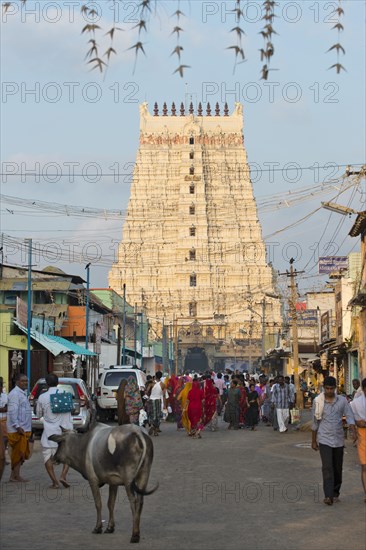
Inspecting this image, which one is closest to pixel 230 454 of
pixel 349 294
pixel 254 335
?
pixel 349 294

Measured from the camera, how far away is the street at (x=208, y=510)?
31.8 ft

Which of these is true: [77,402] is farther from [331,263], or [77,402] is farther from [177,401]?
[331,263]

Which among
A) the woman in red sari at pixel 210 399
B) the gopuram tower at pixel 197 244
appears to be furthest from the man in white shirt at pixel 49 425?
the gopuram tower at pixel 197 244

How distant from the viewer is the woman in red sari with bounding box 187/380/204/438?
25328mm

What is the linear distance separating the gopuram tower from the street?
9164 centimetres

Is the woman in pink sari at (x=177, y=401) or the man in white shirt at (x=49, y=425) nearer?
the man in white shirt at (x=49, y=425)

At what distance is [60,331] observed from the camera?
5109 cm

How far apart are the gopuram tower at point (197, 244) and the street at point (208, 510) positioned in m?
91.6

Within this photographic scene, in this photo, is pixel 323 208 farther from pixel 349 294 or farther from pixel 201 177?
pixel 201 177

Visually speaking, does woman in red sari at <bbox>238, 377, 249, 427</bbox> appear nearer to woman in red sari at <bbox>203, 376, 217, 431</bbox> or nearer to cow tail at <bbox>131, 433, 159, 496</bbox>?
woman in red sari at <bbox>203, 376, 217, 431</bbox>

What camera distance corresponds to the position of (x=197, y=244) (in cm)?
11388

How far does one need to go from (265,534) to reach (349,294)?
33202 mm

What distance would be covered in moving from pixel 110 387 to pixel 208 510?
63.8 ft

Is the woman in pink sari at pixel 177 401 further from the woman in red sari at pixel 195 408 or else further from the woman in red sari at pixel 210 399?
the woman in red sari at pixel 195 408
